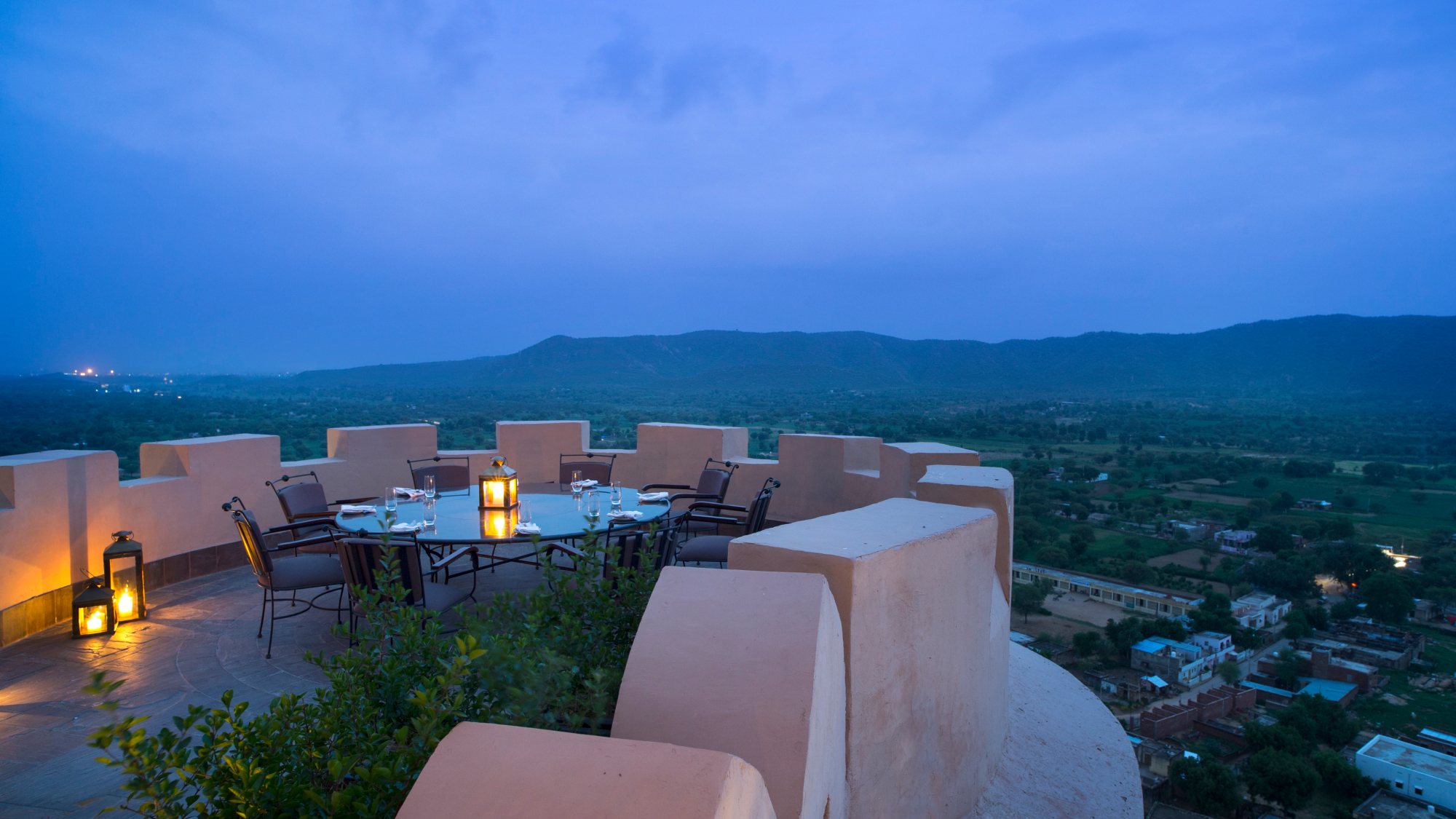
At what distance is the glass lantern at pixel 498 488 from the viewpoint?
475 cm

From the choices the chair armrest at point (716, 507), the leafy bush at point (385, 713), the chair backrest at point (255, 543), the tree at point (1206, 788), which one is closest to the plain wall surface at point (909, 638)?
the leafy bush at point (385, 713)

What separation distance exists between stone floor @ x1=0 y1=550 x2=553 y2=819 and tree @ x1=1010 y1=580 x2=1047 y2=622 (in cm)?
514

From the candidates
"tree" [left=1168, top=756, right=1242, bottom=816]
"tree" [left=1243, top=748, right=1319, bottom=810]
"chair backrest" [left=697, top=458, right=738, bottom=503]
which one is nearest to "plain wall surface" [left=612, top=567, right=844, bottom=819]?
"chair backrest" [left=697, top=458, right=738, bottom=503]

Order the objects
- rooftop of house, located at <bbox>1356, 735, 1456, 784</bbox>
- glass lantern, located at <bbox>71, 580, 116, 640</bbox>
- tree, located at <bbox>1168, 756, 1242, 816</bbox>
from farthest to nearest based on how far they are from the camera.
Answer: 1. rooftop of house, located at <bbox>1356, 735, 1456, 784</bbox>
2. tree, located at <bbox>1168, 756, 1242, 816</bbox>
3. glass lantern, located at <bbox>71, 580, 116, 640</bbox>

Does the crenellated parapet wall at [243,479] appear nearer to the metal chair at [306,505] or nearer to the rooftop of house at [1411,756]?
the metal chair at [306,505]

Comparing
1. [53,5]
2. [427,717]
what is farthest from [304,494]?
[53,5]

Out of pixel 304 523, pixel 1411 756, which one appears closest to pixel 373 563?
pixel 304 523

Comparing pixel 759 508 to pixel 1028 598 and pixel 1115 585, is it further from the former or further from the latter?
pixel 1115 585

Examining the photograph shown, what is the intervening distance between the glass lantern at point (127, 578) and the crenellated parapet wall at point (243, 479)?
39 cm

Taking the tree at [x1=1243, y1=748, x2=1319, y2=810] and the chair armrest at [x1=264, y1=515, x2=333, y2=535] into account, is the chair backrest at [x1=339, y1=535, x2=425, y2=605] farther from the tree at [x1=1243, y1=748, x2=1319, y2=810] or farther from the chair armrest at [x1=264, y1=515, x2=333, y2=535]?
the tree at [x1=1243, y1=748, x2=1319, y2=810]

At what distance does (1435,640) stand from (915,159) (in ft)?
103

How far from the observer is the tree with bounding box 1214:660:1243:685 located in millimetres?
7014

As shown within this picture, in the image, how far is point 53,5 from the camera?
14602 mm

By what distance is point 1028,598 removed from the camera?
674cm
